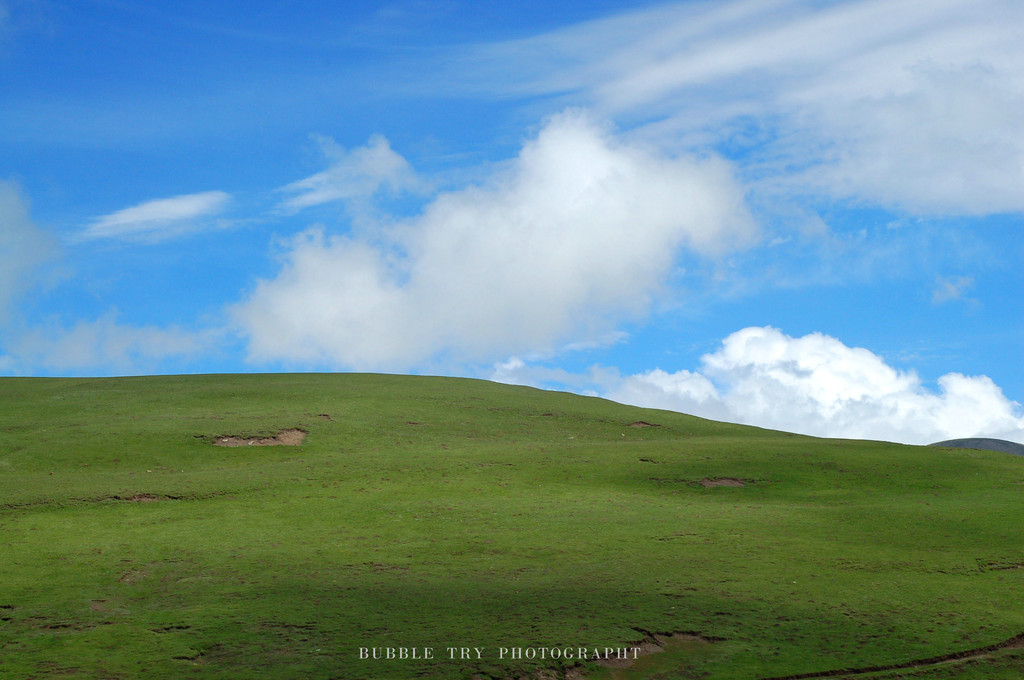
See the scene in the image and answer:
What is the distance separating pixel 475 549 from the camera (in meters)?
26.5

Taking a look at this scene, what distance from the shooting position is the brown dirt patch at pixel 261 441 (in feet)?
129

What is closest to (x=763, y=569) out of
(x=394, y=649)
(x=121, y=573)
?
(x=394, y=649)

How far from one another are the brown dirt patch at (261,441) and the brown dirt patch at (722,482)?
60.1 feet

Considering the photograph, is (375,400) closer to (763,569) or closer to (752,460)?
(752,460)

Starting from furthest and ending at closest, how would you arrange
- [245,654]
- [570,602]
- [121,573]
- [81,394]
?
[81,394] < [121,573] < [570,602] < [245,654]

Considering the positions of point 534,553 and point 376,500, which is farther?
point 376,500

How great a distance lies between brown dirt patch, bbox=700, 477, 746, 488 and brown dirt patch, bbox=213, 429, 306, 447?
1833 centimetres

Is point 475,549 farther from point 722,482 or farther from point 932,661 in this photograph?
point 722,482

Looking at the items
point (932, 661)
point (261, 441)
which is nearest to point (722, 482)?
point (932, 661)

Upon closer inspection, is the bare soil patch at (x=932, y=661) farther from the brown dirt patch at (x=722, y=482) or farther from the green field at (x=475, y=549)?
the brown dirt patch at (x=722, y=482)

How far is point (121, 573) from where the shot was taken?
24.0 metres

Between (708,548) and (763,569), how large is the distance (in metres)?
2.30

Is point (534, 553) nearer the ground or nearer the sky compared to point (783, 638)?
nearer the sky

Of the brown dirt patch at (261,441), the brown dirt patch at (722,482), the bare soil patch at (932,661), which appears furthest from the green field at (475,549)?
the brown dirt patch at (261,441)
